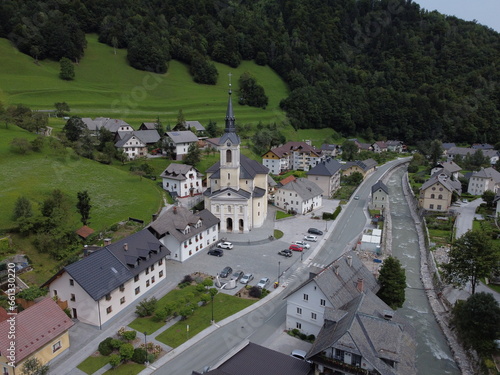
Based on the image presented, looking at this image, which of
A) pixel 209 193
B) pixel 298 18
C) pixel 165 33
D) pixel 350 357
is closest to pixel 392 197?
pixel 209 193

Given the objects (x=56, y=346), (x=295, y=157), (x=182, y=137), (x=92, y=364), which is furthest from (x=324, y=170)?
(x=56, y=346)

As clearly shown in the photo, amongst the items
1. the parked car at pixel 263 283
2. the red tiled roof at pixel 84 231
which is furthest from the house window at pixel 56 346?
the parked car at pixel 263 283

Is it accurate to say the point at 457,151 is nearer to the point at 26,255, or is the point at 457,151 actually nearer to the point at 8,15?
the point at 26,255

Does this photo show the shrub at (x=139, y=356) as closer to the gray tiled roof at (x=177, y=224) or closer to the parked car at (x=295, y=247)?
the gray tiled roof at (x=177, y=224)

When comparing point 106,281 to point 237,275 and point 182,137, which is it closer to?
point 237,275

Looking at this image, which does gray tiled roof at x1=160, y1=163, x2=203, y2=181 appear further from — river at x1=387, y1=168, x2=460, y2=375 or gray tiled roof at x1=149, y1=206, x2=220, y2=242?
river at x1=387, y1=168, x2=460, y2=375

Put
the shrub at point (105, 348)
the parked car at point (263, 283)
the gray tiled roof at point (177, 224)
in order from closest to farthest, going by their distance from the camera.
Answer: the shrub at point (105, 348) → the parked car at point (263, 283) → the gray tiled roof at point (177, 224)
